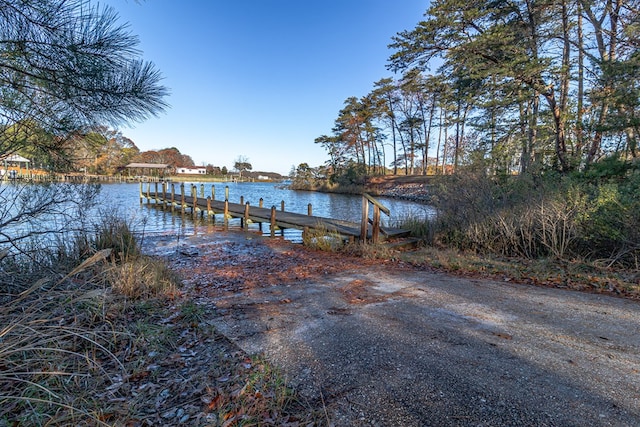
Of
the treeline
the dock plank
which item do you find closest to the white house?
the dock plank

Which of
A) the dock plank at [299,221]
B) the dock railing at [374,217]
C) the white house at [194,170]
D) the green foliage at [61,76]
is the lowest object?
the dock plank at [299,221]

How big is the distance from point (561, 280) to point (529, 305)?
159 cm

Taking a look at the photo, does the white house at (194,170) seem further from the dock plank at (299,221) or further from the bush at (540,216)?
the bush at (540,216)

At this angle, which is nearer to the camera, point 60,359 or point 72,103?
point 60,359

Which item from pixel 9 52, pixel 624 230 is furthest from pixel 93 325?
pixel 624 230

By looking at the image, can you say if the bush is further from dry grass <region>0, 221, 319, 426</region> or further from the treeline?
dry grass <region>0, 221, 319, 426</region>

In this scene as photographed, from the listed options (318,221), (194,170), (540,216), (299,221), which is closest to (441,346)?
(540,216)

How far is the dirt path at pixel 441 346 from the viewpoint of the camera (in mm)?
1941

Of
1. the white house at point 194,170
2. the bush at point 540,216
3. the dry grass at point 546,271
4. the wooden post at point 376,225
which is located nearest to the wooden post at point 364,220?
the wooden post at point 376,225

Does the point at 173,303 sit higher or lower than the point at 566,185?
lower

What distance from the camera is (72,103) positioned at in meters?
2.73

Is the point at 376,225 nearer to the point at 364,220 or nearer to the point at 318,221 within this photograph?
the point at 364,220

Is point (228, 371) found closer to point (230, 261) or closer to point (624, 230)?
point (230, 261)

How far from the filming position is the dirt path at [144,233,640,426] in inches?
76.4
